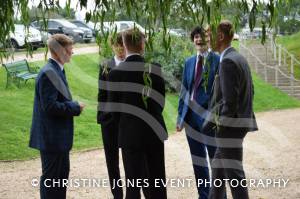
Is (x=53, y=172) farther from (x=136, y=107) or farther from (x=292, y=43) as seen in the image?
(x=292, y=43)

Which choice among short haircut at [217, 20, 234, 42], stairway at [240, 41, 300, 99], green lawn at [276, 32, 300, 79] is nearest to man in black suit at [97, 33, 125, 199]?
short haircut at [217, 20, 234, 42]

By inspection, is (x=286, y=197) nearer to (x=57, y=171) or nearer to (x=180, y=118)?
(x=180, y=118)

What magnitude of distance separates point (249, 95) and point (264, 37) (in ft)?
6.74

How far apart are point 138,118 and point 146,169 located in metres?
0.53

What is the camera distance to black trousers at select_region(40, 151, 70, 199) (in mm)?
5141

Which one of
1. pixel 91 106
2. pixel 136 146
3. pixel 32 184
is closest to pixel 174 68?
pixel 91 106

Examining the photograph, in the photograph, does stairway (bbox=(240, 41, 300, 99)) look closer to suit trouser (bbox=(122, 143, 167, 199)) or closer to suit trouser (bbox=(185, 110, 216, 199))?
suit trouser (bbox=(185, 110, 216, 199))

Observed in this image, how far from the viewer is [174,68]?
19406 millimetres

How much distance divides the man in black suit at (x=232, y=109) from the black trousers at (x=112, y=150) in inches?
45.7

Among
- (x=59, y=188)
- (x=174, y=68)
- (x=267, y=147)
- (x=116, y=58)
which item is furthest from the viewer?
(x=174, y=68)

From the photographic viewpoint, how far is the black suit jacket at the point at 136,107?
16.0ft

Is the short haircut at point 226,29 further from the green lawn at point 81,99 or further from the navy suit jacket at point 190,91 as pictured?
the green lawn at point 81,99

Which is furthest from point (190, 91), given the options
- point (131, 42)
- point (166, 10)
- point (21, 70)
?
point (21, 70)

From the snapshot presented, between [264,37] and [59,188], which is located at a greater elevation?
[264,37]
